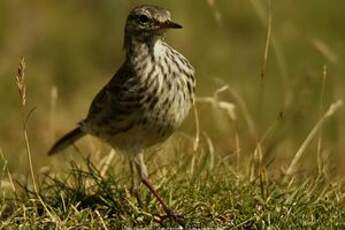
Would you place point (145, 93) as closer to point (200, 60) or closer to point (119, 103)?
point (119, 103)

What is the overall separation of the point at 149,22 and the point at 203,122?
11.1 feet

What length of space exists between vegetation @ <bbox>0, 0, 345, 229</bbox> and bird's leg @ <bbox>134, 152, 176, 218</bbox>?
0.05 meters

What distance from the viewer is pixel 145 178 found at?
6891mm

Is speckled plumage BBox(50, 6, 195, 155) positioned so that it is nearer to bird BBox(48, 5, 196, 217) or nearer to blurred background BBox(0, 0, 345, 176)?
bird BBox(48, 5, 196, 217)

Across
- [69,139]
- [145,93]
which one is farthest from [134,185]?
[69,139]

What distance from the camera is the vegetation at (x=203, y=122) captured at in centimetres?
656

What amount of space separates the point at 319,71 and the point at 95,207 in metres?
4.71

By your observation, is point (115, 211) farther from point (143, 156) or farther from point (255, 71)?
point (255, 71)

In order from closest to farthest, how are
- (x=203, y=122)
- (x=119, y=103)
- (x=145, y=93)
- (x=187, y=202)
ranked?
(x=187, y=202) < (x=145, y=93) < (x=119, y=103) < (x=203, y=122)

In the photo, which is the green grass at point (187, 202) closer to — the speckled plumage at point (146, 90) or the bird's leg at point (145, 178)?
the bird's leg at point (145, 178)

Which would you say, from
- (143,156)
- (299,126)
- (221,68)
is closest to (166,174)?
(143,156)

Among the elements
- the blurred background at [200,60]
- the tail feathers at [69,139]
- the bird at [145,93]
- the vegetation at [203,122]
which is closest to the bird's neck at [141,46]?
the bird at [145,93]

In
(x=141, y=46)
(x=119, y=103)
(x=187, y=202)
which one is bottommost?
(x=187, y=202)

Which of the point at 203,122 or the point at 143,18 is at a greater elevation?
the point at 143,18
